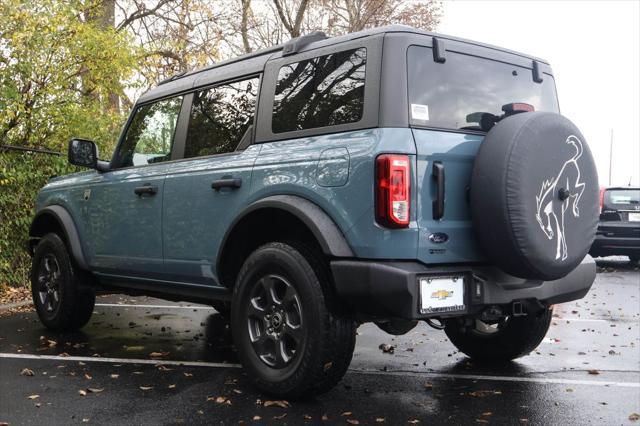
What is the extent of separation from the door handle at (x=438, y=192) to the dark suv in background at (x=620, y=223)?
10604mm

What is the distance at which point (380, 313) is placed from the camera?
3.48 meters

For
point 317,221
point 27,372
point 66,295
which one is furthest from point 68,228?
point 317,221

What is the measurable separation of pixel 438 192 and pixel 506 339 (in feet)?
6.21

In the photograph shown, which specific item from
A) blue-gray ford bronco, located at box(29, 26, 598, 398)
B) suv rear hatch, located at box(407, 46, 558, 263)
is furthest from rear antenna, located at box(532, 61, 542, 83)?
suv rear hatch, located at box(407, 46, 558, 263)

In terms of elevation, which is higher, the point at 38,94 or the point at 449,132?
the point at 38,94

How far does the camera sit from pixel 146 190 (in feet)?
16.8

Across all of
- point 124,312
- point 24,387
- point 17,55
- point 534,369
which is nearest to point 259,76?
point 24,387

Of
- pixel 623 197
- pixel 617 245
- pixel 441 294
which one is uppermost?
pixel 623 197

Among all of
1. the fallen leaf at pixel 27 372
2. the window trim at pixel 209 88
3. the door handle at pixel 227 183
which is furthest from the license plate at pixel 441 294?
the fallen leaf at pixel 27 372

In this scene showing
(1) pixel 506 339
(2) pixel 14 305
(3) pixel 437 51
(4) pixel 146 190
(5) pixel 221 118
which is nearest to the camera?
(3) pixel 437 51

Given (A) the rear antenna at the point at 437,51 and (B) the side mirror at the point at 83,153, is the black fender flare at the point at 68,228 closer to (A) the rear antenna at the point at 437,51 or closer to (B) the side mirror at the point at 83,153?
(B) the side mirror at the point at 83,153

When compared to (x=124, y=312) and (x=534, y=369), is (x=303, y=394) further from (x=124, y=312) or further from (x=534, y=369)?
(x=124, y=312)

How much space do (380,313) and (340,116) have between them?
1155mm

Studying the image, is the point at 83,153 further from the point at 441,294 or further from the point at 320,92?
the point at 441,294
